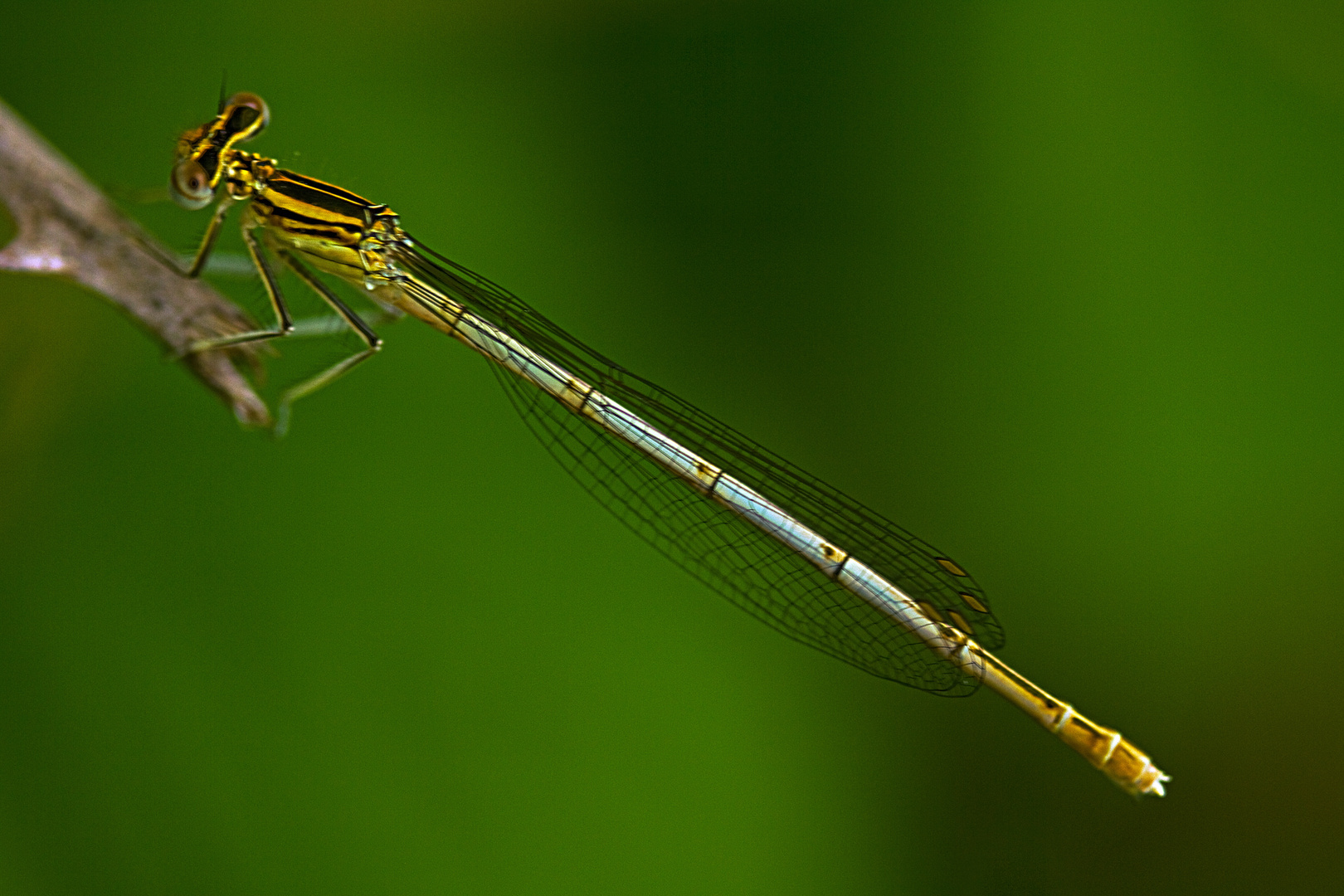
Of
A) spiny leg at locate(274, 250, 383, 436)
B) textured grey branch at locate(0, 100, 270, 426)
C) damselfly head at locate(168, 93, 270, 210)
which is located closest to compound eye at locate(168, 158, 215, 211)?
damselfly head at locate(168, 93, 270, 210)

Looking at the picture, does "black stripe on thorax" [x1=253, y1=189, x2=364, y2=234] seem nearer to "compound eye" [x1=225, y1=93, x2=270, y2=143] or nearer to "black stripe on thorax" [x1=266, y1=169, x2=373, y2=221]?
"black stripe on thorax" [x1=266, y1=169, x2=373, y2=221]

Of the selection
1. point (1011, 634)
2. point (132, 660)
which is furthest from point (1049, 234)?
point (132, 660)

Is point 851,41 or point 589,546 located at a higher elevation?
point 851,41

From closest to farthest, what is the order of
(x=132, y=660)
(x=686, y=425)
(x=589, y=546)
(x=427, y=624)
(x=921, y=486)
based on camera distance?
1. (x=132, y=660)
2. (x=427, y=624)
3. (x=589, y=546)
4. (x=686, y=425)
5. (x=921, y=486)

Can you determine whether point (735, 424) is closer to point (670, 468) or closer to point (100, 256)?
point (670, 468)

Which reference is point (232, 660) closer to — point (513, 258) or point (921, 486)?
point (513, 258)

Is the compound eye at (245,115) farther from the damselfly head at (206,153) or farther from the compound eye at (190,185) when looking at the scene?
the compound eye at (190,185)
